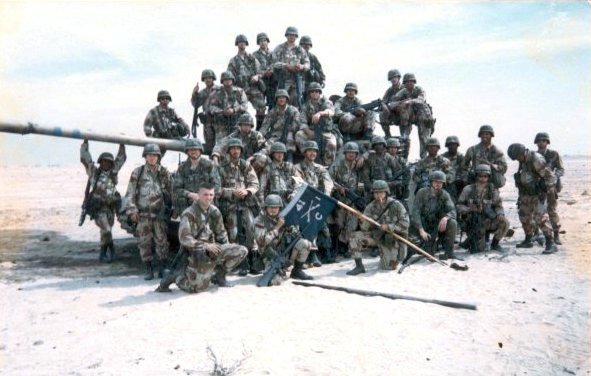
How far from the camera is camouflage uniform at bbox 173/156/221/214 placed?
928cm

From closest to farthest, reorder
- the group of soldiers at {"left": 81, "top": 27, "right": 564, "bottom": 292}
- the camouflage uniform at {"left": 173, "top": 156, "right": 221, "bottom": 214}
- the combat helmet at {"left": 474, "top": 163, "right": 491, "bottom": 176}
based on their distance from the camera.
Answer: the group of soldiers at {"left": 81, "top": 27, "right": 564, "bottom": 292} → the camouflage uniform at {"left": 173, "top": 156, "right": 221, "bottom": 214} → the combat helmet at {"left": 474, "top": 163, "right": 491, "bottom": 176}

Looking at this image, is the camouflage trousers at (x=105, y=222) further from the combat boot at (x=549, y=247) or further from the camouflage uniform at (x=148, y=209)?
the combat boot at (x=549, y=247)

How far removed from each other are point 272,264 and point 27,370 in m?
4.05

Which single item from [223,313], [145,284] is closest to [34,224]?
[145,284]

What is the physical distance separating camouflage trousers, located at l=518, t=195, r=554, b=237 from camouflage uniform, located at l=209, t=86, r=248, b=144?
648 centimetres

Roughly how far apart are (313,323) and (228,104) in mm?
6999

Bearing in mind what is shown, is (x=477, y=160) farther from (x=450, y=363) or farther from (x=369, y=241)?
(x=450, y=363)

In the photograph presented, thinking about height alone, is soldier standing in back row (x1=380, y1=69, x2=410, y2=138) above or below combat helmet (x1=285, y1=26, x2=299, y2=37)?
below

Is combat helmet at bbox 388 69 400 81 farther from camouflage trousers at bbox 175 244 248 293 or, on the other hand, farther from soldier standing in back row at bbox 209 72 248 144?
camouflage trousers at bbox 175 244 248 293

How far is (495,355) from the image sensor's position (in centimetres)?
550

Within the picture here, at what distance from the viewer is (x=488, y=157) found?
37.4 ft

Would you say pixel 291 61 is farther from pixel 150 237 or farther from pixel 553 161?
pixel 553 161

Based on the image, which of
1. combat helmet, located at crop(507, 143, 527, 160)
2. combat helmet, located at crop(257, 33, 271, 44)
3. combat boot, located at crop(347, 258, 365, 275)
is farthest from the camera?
combat helmet, located at crop(257, 33, 271, 44)

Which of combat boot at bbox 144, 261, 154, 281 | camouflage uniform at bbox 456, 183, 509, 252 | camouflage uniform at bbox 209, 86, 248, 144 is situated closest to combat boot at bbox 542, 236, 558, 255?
camouflage uniform at bbox 456, 183, 509, 252
